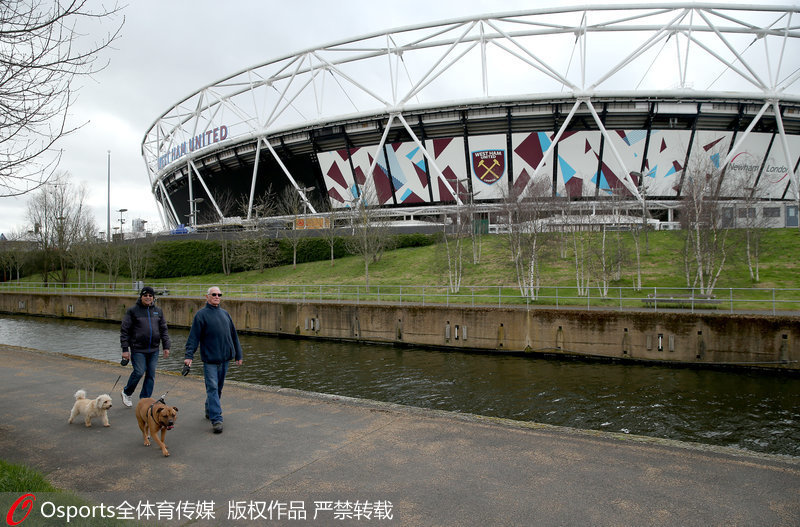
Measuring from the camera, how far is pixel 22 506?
355 centimetres

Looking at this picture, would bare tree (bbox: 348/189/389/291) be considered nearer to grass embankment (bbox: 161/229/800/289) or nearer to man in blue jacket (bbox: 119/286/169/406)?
grass embankment (bbox: 161/229/800/289)

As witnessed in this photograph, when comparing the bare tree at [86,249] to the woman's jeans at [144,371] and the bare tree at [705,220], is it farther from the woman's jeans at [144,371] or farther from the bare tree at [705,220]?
the bare tree at [705,220]

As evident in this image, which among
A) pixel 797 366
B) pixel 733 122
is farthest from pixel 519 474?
pixel 733 122

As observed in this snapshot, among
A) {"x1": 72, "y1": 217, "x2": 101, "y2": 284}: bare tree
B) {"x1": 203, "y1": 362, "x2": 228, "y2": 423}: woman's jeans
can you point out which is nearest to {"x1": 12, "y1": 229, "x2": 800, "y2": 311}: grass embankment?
{"x1": 72, "y1": 217, "x2": 101, "y2": 284}: bare tree

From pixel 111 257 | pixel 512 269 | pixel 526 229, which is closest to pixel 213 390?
pixel 526 229

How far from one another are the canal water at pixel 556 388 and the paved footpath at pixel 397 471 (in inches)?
121

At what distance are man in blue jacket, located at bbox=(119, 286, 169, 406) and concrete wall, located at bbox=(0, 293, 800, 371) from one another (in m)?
13.4

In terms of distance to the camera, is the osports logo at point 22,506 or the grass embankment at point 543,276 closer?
the osports logo at point 22,506

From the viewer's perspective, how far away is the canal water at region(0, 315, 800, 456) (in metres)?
9.94

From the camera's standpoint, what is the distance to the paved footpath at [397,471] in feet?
12.4

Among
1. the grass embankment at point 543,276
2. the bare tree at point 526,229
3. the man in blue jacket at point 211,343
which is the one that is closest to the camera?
the man in blue jacket at point 211,343

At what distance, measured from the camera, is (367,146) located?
45812 millimetres

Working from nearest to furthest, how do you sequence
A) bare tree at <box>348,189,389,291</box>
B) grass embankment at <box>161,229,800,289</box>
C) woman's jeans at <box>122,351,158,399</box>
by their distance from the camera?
woman's jeans at <box>122,351,158,399</box> → grass embankment at <box>161,229,800,289</box> → bare tree at <box>348,189,389,291</box>

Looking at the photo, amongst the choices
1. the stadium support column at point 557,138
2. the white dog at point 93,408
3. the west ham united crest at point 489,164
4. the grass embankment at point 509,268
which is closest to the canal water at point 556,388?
the white dog at point 93,408
